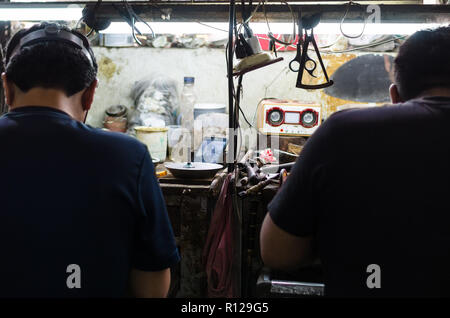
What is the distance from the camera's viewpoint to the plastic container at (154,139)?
10.6 feet

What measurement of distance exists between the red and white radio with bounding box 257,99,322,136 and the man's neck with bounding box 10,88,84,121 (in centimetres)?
264

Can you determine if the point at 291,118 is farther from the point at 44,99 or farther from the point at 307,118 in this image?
the point at 44,99

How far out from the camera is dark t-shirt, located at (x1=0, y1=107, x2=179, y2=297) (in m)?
1.14

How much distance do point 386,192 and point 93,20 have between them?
7.79 feet

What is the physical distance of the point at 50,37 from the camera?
4.23 ft

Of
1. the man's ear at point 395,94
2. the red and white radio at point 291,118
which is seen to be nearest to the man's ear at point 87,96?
the man's ear at point 395,94

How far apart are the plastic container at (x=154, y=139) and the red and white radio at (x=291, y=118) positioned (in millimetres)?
1002

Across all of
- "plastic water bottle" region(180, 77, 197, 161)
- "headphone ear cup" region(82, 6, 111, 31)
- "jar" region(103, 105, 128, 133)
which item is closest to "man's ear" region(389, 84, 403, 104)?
"headphone ear cup" region(82, 6, 111, 31)

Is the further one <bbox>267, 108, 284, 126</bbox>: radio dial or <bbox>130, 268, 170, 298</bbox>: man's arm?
<bbox>267, 108, 284, 126</bbox>: radio dial

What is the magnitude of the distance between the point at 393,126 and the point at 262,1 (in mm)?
1697

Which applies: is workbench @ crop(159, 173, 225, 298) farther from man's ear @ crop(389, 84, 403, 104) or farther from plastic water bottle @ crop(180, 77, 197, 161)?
plastic water bottle @ crop(180, 77, 197, 161)

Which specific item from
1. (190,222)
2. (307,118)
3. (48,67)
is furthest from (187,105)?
(48,67)
